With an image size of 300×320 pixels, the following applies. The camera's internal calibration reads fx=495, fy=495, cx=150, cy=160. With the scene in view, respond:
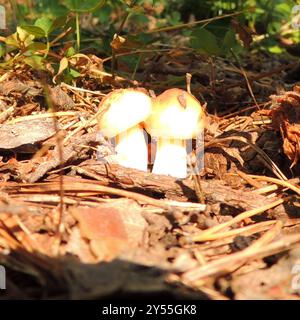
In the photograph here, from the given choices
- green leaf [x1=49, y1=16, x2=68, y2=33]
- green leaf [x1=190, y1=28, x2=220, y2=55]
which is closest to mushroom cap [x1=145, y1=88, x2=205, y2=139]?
green leaf [x1=190, y1=28, x2=220, y2=55]

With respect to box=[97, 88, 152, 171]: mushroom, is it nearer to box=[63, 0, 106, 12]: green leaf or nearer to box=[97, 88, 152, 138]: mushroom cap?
box=[97, 88, 152, 138]: mushroom cap

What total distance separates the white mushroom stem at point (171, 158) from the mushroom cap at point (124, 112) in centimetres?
16

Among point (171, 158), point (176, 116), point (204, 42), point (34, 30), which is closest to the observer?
point (176, 116)

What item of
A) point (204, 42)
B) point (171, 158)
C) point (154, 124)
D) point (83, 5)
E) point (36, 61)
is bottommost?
point (171, 158)

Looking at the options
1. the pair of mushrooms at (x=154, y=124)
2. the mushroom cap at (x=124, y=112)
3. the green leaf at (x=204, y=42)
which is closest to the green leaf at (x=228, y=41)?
the green leaf at (x=204, y=42)

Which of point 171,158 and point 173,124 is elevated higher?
point 173,124

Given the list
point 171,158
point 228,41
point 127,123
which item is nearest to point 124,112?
point 127,123

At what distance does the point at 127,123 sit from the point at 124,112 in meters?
0.04

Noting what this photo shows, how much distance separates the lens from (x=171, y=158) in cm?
204

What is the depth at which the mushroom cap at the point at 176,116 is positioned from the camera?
193 centimetres

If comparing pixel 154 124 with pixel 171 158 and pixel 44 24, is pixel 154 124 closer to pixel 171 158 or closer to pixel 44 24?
pixel 171 158

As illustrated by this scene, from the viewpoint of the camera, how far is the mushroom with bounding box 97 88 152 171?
6.35ft

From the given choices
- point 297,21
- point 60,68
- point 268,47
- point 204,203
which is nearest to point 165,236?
point 204,203
